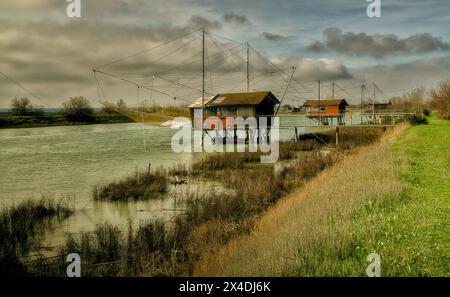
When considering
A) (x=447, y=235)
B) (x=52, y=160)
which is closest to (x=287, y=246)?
(x=447, y=235)

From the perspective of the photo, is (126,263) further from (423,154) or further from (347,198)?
(423,154)

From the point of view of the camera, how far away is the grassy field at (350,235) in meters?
5.94

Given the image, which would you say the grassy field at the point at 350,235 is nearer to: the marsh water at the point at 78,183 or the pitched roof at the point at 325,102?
the marsh water at the point at 78,183

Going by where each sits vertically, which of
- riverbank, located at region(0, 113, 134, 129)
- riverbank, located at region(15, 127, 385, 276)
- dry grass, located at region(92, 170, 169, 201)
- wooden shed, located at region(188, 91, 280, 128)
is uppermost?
riverbank, located at region(0, 113, 134, 129)

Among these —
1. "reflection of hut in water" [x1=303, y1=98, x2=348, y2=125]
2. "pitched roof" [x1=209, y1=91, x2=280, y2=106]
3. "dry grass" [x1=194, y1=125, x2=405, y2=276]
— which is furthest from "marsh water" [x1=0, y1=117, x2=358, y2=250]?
"reflection of hut in water" [x1=303, y1=98, x2=348, y2=125]

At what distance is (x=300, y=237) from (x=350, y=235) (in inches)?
36.6

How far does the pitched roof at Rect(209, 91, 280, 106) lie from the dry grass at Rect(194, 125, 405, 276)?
93.4 ft

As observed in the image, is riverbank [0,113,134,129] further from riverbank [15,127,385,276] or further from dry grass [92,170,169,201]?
riverbank [15,127,385,276]

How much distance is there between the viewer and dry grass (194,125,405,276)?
606 centimetres

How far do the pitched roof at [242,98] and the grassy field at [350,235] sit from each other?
93.5 ft

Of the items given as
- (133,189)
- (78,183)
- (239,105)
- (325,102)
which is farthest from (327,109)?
(133,189)

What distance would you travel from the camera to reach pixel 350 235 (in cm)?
697

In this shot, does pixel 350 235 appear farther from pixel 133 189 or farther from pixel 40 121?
pixel 40 121
